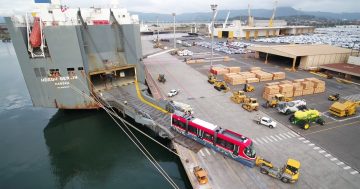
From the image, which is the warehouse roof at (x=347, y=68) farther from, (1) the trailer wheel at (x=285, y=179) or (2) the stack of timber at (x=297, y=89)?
(1) the trailer wheel at (x=285, y=179)

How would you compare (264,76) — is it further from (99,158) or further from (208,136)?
(99,158)

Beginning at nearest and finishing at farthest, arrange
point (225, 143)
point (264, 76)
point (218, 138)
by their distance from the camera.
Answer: point (225, 143) < point (218, 138) < point (264, 76)

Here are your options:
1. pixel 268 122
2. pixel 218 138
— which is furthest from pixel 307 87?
pixel 218 138

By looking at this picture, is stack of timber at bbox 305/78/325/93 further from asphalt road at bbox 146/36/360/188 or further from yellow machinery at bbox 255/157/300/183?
yellow machinery at bbox 255/157/300/183

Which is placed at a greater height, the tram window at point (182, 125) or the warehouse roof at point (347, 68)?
the tram window at point (182, 125)

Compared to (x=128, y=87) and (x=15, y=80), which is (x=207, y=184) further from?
(x=15, y=80)

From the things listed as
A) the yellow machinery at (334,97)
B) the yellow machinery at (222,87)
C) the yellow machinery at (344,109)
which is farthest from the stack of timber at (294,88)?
the yellow machinery at (344,109)

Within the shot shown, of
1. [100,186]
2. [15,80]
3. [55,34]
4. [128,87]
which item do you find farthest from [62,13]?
[15,80]

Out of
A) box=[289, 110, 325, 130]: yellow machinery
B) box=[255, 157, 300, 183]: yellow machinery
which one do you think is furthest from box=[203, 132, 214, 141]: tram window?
box=[289, 110, 325, 130]: yellow machinery
